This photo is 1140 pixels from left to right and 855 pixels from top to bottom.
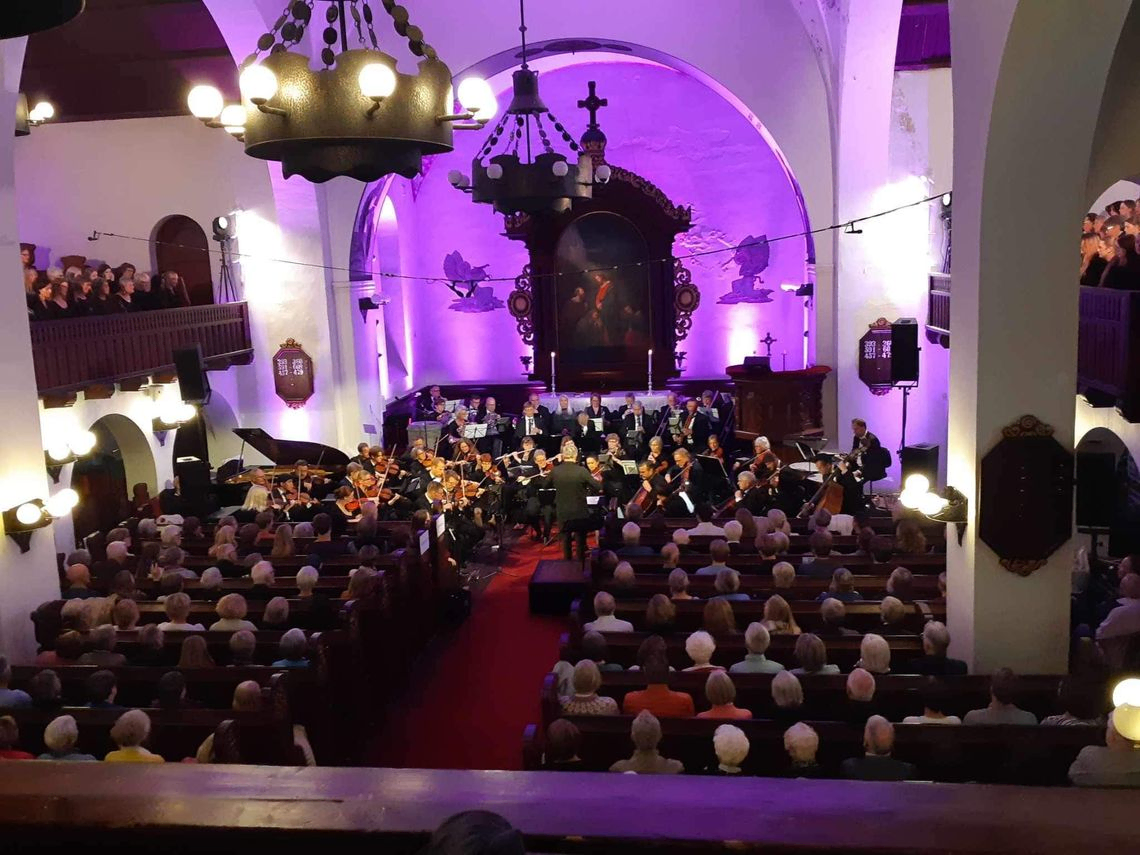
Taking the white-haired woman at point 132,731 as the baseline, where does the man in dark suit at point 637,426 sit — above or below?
above

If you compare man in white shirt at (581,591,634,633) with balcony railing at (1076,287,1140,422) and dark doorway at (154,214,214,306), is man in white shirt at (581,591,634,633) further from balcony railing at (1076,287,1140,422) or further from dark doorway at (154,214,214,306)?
dark doorway at (154,214,214,306)

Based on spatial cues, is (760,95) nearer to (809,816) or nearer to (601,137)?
(601,137)

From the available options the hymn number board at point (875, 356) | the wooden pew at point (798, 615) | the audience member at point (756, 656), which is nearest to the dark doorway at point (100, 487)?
the wooden pew at point (798, 615)

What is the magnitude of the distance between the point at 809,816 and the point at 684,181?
1952 cm

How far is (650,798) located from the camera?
5.64 feet

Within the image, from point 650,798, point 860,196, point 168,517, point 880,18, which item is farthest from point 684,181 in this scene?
point 650,798

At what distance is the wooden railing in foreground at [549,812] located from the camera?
160cm

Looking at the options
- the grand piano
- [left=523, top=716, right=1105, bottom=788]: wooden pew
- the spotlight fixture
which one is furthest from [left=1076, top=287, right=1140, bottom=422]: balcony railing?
the spotlight fixture

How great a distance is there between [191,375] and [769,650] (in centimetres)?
982

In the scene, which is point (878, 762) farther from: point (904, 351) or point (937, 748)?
point (904, 351)

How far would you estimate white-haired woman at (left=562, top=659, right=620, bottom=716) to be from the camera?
6320 millimetres

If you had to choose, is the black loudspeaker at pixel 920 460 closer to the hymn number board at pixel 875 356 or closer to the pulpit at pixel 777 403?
the hymn number board at pixel 875 356

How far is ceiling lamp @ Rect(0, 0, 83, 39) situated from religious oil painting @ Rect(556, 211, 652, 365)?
18.2 m

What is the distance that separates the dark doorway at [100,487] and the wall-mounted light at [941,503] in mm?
13606
